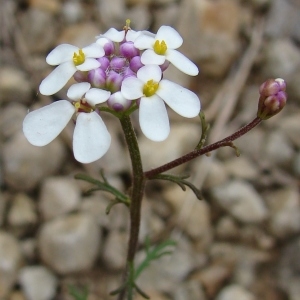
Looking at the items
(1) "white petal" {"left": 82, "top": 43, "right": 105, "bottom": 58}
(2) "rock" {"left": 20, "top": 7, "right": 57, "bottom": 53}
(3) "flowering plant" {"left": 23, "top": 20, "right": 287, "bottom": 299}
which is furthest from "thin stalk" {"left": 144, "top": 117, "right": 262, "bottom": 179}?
(2) "rock" {"left": 20, "top": 7, "right": 57, "bottom": 53}

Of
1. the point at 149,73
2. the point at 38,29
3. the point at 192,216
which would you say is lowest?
the point at 192,216

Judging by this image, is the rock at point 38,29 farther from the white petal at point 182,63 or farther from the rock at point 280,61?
the white petal at point 182,63

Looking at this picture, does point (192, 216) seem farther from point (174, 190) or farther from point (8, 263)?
point (8, 263)

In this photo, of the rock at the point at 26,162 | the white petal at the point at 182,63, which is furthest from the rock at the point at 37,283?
the white petal at the point at 182,63

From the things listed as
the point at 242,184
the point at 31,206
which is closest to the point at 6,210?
the point at 31,206

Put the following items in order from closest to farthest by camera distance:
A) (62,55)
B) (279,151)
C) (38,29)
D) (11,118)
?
(62,55) < (11,118) < (279,151) < (38,29)

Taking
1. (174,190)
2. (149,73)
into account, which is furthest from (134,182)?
(174,190)

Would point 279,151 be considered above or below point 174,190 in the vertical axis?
above
